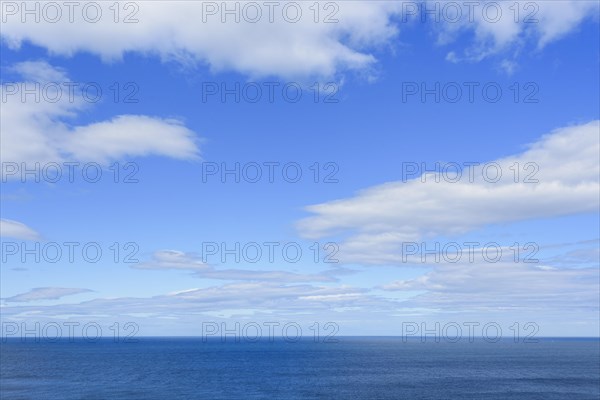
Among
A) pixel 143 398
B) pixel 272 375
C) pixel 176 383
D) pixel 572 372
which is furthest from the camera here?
pixel 572 372

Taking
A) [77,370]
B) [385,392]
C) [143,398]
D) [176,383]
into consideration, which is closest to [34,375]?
[77,370]

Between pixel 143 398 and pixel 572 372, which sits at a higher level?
pixel 143 398

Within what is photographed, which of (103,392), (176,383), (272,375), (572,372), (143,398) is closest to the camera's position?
(143,398)

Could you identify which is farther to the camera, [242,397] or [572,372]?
[572,372]

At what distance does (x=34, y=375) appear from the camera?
14525 cm

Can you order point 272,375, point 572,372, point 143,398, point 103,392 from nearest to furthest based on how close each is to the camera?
point 143,398 < point 103,392 < point 272,375 < point 572,372

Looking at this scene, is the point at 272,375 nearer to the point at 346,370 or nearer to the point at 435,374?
the point at 346,370

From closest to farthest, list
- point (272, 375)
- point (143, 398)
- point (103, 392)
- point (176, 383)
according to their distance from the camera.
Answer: point (143, 398)
point (103, 392)
point (176, 383)
point (272, 375)

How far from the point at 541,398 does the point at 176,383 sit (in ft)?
256

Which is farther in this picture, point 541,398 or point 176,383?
point 176,383

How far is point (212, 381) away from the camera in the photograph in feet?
419

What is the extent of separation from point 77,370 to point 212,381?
187ft

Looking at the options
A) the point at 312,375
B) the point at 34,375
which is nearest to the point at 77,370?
the point at 34,375

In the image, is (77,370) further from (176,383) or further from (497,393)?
(497,393)
